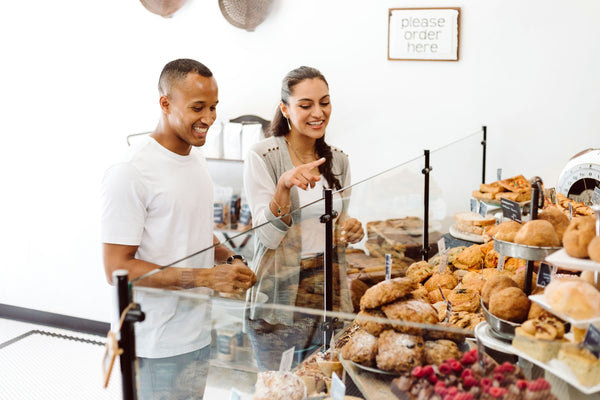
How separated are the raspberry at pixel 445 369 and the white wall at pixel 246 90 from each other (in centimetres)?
264

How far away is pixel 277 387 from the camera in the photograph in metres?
1.62

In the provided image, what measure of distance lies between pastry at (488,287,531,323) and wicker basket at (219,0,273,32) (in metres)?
3.09

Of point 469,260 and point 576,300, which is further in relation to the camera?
point 469,260

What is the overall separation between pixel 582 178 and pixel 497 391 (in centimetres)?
204

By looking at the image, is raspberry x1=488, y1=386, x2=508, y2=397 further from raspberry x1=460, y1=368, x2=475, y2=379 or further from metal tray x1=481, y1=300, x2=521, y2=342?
metal tray x1=481, y1=300, x2=521, y2=342

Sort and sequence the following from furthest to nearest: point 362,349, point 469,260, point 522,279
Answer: point 469,260 → point 522,279 → point 362,349

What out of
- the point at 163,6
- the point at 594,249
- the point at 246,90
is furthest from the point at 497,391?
the point at 163,6

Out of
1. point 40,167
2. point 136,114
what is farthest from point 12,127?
point 136,114

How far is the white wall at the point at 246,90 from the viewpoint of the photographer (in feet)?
12.2

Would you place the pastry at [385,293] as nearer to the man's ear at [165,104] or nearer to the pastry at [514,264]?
the pastry at [514,264]

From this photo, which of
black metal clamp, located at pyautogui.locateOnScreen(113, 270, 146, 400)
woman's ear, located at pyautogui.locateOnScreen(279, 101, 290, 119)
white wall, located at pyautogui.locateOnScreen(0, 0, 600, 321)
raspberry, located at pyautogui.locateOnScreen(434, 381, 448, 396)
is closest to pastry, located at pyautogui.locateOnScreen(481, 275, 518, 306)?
raspberry, located at pyautogui.locateOnScreen(434, 381, 448, 396)

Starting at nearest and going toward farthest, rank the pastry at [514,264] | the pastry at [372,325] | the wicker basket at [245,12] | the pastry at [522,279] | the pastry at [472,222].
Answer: the pastry at [372,325], the pastry at [522,279], the pastry at [514,264], the pastry at [472,222], the wicker basket at [245,12]

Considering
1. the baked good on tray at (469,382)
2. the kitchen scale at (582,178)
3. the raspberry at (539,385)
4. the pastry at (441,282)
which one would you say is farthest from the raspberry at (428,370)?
the kitchen scale at (582,178)

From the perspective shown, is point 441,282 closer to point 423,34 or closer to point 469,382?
point 469,382
